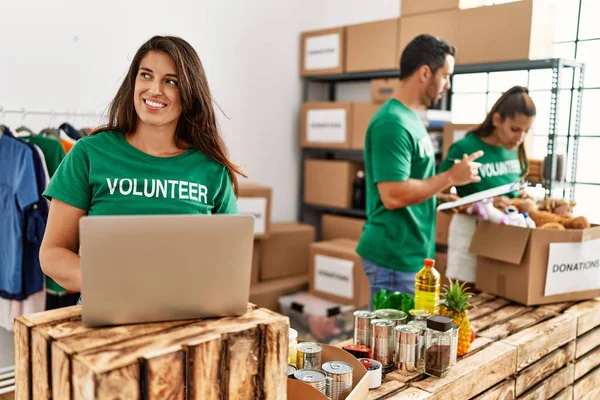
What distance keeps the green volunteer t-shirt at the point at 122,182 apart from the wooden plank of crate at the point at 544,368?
1.06 metres

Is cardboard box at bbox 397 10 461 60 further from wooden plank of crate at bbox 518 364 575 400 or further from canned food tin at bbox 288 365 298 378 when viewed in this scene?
canned food tin at bbox 288 365 298 378

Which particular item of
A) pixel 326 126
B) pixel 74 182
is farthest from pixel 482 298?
pixel 326 126

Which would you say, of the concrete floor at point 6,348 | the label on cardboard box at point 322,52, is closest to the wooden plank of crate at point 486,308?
the concrete floor at point 6,348

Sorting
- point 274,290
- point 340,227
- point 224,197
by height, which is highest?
point 224,197

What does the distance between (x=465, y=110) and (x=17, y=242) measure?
110 inches

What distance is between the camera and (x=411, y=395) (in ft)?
4.23

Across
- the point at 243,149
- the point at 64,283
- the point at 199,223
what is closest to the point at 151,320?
the point at 199,223

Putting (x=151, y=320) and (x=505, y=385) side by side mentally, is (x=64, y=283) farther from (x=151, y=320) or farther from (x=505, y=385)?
(x=505, y=385)

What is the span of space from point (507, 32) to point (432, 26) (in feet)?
1.63

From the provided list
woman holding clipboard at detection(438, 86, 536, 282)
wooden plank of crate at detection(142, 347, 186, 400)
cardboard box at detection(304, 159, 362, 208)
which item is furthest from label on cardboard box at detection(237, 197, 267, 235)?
wooden plank of crate at detection(142, 347, 186, 400)

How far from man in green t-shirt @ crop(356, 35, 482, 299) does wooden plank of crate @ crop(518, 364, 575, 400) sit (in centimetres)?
54

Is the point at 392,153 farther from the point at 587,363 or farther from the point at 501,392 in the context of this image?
the point at 587,363

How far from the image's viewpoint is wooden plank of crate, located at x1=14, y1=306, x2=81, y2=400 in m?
0.93

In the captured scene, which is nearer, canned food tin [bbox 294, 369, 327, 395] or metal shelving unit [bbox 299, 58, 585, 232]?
canned food tin [bbox 294, 369, 327, 395]
